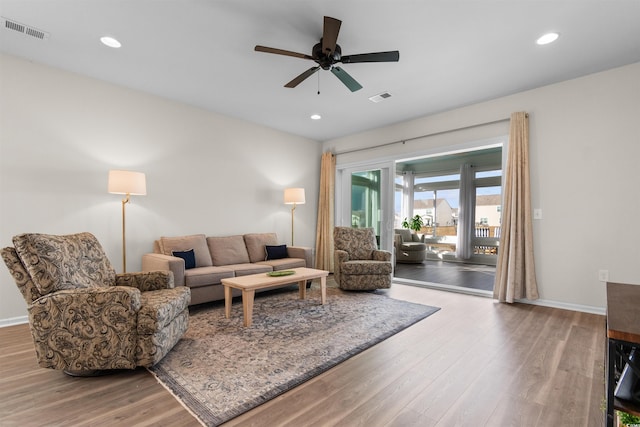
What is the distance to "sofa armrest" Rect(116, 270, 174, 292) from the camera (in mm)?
2627

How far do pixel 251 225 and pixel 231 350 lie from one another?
2.91 meters

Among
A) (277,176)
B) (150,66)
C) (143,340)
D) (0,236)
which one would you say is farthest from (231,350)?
(277,176)

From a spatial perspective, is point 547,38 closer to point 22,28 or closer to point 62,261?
point 62,261

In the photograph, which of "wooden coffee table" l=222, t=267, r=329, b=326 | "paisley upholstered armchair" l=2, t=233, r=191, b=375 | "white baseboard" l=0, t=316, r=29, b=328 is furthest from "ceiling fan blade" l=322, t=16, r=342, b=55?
"white baseboard" l=0, t=316, r=29, b=328

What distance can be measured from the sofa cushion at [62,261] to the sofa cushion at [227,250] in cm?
168

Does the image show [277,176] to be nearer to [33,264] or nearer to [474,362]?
[33,264]

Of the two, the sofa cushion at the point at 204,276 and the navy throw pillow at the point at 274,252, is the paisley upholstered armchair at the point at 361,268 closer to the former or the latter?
the navy throw pillow at the point at 274,252

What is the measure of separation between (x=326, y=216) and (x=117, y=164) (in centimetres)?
Result: 362

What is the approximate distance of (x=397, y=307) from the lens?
356cm

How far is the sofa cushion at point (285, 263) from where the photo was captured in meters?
4.23

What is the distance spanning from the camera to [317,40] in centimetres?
274

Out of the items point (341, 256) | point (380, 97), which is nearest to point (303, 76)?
point (380, 97)

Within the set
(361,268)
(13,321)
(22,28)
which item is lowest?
(13,321)

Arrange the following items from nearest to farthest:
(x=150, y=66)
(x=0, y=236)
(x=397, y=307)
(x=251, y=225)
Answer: (x=0, y=236) < (x=150, y=66) < (x=397, y=307) < (x=251, y=225)
